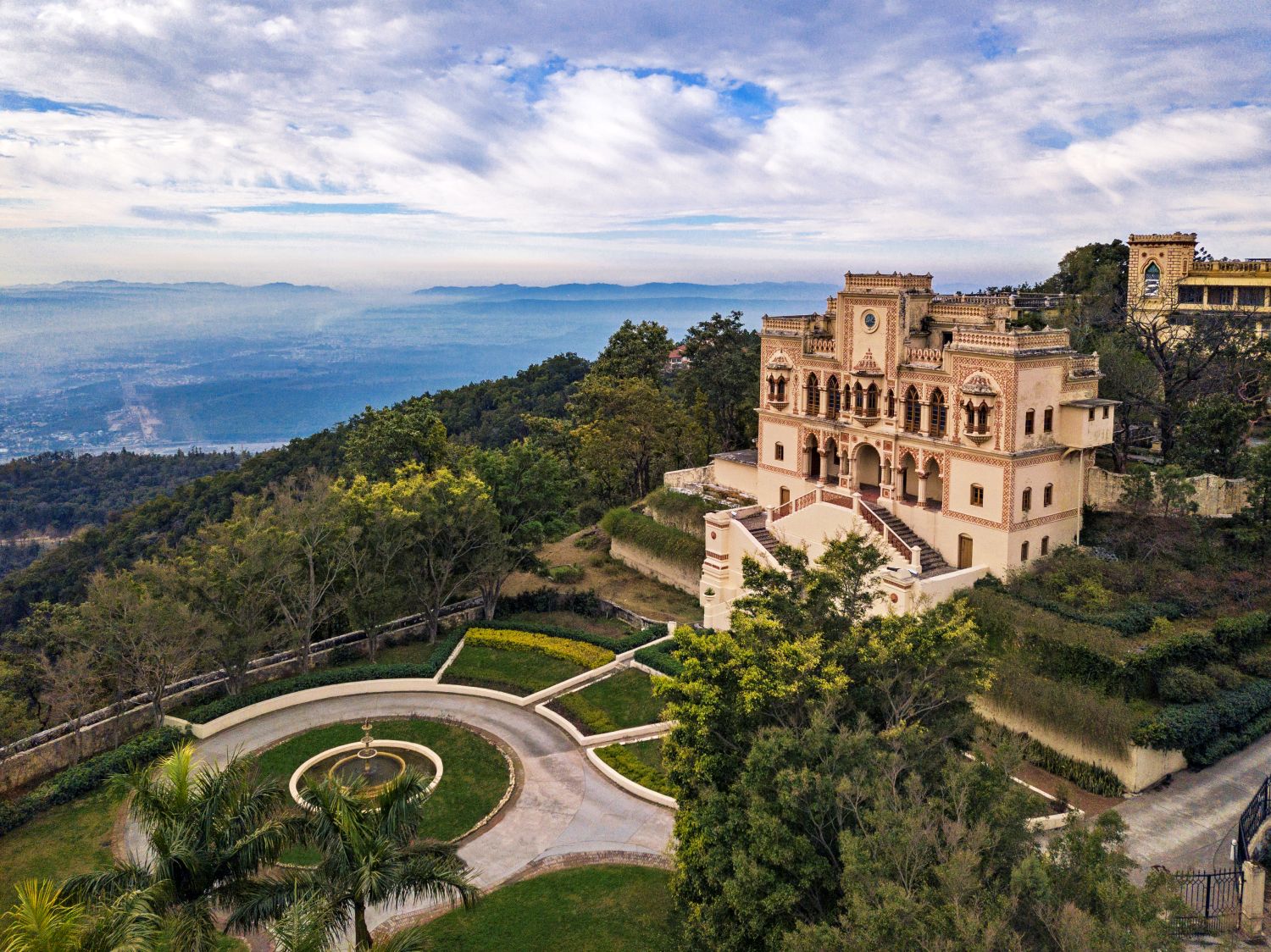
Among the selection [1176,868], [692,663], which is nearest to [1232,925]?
[1176,868]

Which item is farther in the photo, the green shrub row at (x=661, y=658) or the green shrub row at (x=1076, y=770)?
the green shrub row at (x=661, y=658)

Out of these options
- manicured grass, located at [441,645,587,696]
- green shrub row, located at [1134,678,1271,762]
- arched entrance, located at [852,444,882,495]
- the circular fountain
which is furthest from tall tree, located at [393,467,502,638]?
green shrub row, located at [1134,678,1271,762]

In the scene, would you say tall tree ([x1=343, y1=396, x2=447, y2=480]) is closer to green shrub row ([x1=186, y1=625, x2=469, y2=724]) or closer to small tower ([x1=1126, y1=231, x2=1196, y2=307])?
green shrub row ([x1=186, y1=625, x2=469, y2=724])

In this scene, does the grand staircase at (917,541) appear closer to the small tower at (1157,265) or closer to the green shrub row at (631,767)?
the green shrub row at (631,767)

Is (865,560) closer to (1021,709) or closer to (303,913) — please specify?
(1021,709)

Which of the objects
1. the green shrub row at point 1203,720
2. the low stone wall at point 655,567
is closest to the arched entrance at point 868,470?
the low stone wall at point 655,567

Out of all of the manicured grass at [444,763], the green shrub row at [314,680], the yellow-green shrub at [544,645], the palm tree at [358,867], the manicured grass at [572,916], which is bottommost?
the manicured grass at [572,916]

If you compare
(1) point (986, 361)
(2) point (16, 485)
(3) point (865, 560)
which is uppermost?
(1) point (986, 361)

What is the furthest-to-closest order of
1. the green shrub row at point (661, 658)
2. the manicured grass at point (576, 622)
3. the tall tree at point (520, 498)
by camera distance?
the tall tree at point (520, 498) → the manicured grass at point (576, 622) → the green shrub row at point (661, 658)
